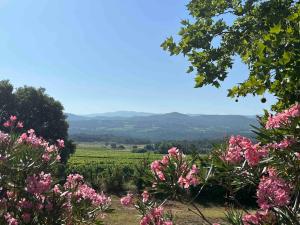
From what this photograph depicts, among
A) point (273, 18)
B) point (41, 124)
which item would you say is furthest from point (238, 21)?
point (41, 124)

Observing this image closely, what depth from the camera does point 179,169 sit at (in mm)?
5449

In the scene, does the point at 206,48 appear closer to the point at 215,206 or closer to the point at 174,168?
the point at 174,168

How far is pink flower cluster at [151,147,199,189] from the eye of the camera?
5.28 m

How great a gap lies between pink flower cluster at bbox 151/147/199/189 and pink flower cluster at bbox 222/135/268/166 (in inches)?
18.3

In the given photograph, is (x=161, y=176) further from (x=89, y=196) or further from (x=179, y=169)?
(x=89, y=196)

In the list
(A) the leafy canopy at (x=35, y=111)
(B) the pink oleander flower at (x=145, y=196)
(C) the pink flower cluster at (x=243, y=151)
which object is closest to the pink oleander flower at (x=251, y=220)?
(C) the pink flower cluster at (x=243, y=151)

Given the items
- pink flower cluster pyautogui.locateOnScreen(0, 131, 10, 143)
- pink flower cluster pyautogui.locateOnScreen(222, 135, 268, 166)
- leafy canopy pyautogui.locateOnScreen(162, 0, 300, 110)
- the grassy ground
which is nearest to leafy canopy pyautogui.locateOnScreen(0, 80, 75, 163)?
the grassy ground

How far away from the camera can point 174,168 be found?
542 centimetres

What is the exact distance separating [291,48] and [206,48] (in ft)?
19.6

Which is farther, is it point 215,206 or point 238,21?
point 215,206

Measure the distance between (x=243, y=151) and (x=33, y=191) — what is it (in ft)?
10.2

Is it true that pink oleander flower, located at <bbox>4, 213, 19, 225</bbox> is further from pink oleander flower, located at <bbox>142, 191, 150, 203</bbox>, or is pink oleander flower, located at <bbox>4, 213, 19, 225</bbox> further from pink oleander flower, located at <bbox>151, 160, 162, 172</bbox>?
pink oleander flower, located at <bbox>151, 160, 162, 172</bbox>

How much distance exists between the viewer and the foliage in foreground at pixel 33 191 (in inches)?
250

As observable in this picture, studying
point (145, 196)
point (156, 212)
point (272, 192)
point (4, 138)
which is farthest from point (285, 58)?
point (4, 138)
